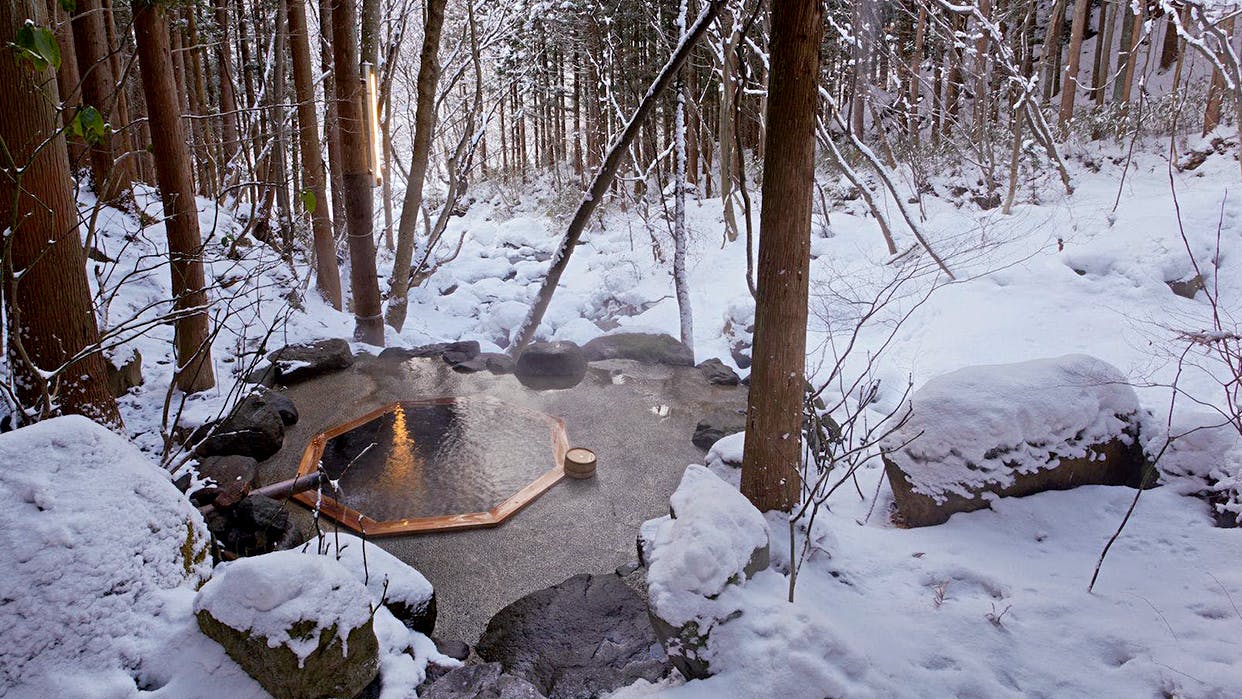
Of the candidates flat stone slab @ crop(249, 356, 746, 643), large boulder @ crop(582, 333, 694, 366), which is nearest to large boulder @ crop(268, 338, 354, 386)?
flat stone slab @ crop(249, 356, 746, 643)

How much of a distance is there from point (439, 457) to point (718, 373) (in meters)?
3.43

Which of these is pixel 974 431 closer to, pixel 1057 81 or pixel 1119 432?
pixel 1119 432

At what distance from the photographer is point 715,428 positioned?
5.61 metres

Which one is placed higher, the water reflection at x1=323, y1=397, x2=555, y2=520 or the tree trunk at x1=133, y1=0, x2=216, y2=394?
the tree trunk at x1=133, y1=0, x2=216, y2=394

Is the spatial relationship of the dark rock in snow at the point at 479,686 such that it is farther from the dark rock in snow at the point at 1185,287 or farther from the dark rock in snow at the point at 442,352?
the dark rock in snow at the point at 1185,287

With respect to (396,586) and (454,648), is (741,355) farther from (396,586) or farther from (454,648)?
(396,586)

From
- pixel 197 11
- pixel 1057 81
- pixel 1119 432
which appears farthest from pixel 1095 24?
pixel 197 11

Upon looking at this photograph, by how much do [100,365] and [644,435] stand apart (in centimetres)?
403

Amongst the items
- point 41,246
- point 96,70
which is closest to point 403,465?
point 41,246

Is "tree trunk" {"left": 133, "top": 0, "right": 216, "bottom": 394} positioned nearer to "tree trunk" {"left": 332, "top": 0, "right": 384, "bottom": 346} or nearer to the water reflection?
the water reflection

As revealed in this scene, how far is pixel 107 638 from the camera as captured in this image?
1998 mm

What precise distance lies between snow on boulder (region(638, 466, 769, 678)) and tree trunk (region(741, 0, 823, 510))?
1.97ft

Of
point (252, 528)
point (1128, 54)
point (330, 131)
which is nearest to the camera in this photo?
point (252, 528)

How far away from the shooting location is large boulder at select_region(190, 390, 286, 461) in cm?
486
